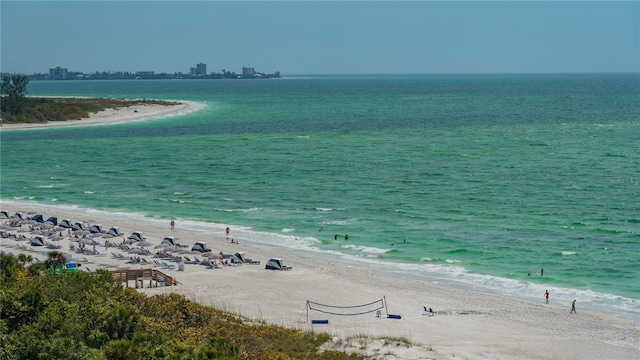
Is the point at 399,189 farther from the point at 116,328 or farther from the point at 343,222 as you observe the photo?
the point at 116,328

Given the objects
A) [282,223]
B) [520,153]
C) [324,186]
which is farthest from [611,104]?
[282,223]

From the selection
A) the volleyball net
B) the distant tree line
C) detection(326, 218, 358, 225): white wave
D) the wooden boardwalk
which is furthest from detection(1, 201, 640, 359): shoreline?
the distant tree line

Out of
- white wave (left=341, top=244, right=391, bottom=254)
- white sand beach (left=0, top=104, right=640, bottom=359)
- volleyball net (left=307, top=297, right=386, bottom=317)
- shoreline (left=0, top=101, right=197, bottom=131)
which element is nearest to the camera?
white sand beach (left=0, top=104, right=640, bottom=359)

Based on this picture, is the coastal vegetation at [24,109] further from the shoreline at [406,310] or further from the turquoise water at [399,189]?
the shoreline at [406,310]

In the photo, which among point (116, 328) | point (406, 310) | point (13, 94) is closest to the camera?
point (116, 328)

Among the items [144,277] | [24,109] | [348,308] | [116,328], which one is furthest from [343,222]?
[24,109]

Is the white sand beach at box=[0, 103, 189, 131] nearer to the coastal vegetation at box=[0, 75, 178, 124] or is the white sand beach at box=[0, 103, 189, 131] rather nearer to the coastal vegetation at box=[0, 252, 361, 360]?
the coastal vegetation at box=[0, 75, 178, 124]
